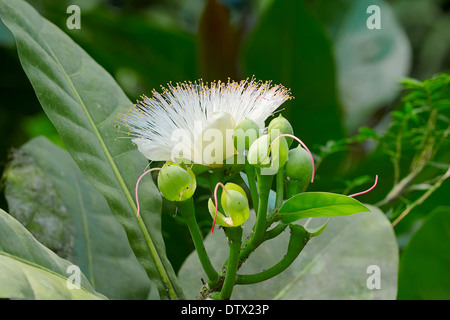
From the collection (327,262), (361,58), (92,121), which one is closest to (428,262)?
(327,262)

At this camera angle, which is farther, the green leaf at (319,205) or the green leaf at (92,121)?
the green leaf at (92,121)

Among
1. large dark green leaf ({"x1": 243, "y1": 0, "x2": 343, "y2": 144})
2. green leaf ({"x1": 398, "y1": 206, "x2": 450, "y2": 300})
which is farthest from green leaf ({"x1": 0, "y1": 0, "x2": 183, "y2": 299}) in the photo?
large dark green leaf ({"x1": 243, "y1": 0, "x2": 343, "y2": 144})

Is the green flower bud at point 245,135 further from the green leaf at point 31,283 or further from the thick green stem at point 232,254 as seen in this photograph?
the green leaf at point 31,283

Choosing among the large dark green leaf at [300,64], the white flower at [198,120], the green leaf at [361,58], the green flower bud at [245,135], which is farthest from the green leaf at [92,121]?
the green leaf at [361,58]

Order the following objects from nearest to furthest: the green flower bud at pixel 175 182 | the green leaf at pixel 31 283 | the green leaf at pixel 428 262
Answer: the green leaf at pixel 31 283 → the green flower bud at pixel 175 182 → the green leaf at pixel 428 262

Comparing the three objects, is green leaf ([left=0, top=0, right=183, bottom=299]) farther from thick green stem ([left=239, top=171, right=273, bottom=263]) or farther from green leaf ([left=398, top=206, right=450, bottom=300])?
green leaf ([left=398, top=206, right=450, bottom=300])

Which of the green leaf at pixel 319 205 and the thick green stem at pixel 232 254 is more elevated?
the green leaf at pixel 319 205
